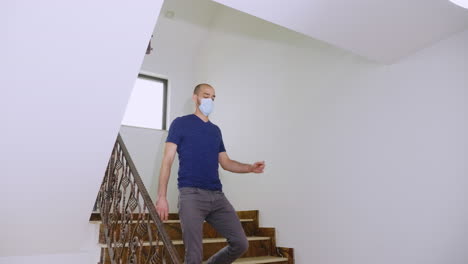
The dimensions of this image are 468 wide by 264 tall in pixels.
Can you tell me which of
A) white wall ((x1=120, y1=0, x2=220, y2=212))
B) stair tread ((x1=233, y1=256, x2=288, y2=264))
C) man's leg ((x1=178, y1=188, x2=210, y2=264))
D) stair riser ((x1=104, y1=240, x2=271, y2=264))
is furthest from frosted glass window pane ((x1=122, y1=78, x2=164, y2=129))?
man's leg ((x1=178, y1=188, x2=210, y2=264))

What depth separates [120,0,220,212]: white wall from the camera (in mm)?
5012

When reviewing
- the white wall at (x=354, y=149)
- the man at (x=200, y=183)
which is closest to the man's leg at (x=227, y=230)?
the man at (x=200, y=183)

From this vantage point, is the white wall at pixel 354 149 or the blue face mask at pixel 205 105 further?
the blue face mask at pixel 205 105

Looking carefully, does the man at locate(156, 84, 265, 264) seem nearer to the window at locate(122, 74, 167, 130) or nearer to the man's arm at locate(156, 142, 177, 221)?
the man's arm at locate(156, 142, 177, 221)

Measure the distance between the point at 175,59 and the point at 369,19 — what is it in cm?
382

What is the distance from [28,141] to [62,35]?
0.81 metres

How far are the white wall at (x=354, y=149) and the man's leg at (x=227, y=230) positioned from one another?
3.26ft

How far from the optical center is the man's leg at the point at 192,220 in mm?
1962

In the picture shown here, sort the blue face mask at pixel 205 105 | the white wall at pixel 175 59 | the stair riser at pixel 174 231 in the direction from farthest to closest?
1. the white wall at pixel 175 59
2. the stair riser at pixel 174 231
3. the blue face mask at pixel 205 105

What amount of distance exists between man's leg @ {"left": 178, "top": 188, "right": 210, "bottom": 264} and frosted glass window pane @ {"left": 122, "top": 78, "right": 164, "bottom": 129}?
3.19 metres

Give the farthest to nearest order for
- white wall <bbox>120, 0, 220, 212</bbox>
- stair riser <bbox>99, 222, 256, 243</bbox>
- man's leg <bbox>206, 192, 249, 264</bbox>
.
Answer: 1. white wall <bbox>120, 0, 220, 212</bbox>
2. stair riser <bbox>99, 222, 256, 243</bbox>
3. man's leg <bbox>206, 192, 249, 264</bbox>

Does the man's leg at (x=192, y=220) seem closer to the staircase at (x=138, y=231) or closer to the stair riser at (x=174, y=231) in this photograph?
the staircase at (x=138, y=231)

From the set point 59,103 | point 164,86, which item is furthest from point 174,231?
point 164,86

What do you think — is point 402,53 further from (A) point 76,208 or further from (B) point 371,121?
(A) point 76,208
